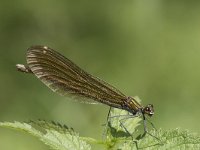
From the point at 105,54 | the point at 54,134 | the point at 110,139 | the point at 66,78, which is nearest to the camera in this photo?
the point at 54,134

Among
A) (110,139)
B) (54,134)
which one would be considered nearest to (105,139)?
(110,139)

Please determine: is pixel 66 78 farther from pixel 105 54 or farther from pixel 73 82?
pixel 105 54

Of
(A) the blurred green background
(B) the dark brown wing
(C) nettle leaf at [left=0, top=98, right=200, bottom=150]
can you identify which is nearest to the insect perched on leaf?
(B) the dark brown wing

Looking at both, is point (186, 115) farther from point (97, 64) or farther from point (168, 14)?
point (168, 14)

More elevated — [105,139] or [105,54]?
[105,54]

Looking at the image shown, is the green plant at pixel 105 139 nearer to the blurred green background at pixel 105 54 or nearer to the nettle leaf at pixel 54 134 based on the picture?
the nettle leaf at pixel 54 134

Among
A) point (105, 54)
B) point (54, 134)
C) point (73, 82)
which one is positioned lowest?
point (54, 134)

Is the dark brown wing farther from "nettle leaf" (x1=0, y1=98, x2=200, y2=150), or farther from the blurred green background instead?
the blurred green background
